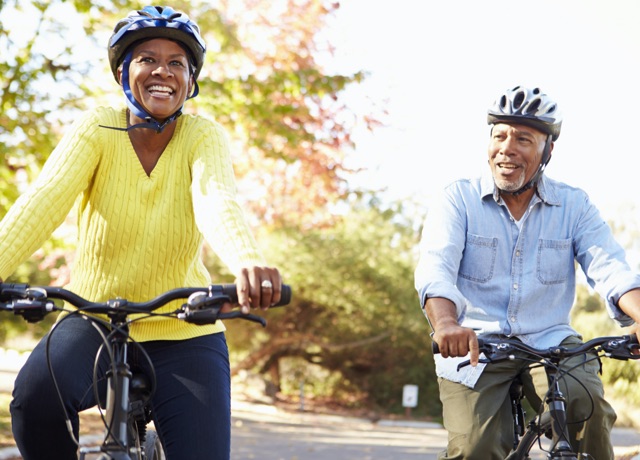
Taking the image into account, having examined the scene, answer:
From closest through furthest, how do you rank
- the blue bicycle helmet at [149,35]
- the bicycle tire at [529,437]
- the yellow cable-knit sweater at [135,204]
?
the yellow cable-knit sweater at [135,204] → the blue bicycle helmet at [149,35] → the bicycle tire at [529,437]

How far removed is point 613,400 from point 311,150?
7588mm

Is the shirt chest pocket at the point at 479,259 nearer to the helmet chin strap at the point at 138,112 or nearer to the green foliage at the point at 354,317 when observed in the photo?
the helmet chin strap at the point at 138,112

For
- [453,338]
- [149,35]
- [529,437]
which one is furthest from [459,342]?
[149,35]

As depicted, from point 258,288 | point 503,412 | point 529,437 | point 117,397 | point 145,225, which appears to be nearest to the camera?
point 258,288

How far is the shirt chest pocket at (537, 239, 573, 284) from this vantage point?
4.23m

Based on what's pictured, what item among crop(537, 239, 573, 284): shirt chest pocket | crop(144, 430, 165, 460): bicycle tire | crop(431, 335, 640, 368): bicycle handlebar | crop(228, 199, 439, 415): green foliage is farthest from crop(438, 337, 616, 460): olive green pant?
crop(228, 199, 439, 415): green foliage

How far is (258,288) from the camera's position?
2588mm

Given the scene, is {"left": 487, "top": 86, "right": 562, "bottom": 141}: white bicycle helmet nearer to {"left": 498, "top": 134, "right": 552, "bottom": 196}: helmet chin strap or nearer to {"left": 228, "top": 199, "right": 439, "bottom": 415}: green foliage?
{"left": 498, "top": 134, "right": 552, "bottom": 196}: helmet chin strap

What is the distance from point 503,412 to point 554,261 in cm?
72

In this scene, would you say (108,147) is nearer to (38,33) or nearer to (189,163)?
(189,163)

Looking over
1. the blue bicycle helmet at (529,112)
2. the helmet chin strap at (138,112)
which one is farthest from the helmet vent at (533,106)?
the helmet chin strap at (138,112)

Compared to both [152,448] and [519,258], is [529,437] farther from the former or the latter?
[152,448]

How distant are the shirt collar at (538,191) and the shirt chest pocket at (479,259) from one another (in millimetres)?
223

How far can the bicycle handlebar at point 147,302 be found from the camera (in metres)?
2.68
